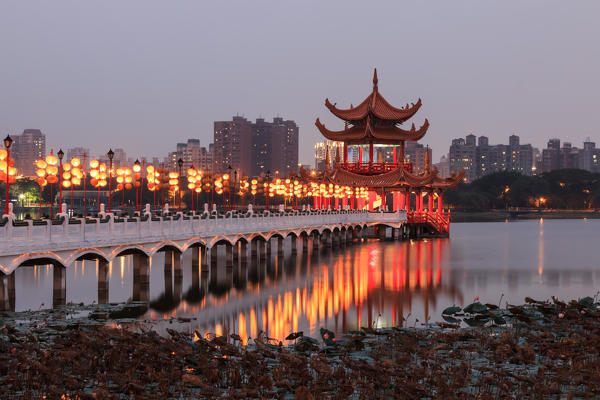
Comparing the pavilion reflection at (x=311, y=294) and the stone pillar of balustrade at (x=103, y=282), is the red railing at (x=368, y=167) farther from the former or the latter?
the stone pillar of balustrade at (x=103, y=282)

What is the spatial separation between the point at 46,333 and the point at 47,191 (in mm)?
119383

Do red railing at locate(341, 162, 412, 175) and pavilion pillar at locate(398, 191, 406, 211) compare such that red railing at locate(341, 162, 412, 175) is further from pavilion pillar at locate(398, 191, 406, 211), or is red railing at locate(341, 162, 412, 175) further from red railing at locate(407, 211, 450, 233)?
red railing at locate(407, 211, 450, 233)

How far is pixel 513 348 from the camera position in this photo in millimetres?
16828

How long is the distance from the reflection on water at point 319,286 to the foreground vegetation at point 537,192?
356 feet

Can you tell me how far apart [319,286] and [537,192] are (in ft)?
450

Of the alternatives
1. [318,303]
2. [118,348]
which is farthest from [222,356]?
[318,303]

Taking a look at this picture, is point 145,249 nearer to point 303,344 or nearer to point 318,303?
point 318,303

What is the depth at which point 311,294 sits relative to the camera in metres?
32.0

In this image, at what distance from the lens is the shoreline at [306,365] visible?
13.4 m

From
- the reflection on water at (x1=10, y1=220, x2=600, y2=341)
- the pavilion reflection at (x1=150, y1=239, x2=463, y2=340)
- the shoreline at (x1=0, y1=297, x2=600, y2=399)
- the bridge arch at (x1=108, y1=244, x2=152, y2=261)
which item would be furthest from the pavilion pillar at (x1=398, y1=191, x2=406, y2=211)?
the shoreline at (x1=0, y1=297, x2=600, y2=399)

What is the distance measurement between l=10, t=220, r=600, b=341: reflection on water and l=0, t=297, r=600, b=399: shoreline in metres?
5.20

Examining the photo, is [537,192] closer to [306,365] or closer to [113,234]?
[113,234]

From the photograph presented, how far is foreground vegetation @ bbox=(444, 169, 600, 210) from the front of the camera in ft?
526

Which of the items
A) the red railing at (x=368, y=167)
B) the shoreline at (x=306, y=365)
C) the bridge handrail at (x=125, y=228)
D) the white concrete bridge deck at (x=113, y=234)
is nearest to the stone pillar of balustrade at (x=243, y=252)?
the white concrete bridge deck at (x=113, y=234)
